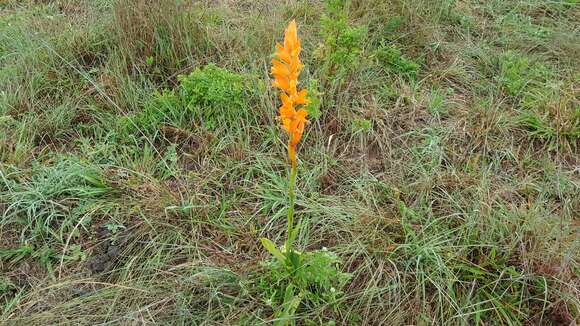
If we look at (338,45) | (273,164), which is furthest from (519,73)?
(273,164)

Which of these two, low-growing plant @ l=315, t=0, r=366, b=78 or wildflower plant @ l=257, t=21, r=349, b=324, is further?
low-growing plant @ l=315, t=0, r=366, b=78

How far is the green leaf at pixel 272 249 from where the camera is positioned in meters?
1.76

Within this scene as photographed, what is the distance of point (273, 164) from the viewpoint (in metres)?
2.46

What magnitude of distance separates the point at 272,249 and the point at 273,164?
0.74 meters

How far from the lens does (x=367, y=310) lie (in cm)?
187

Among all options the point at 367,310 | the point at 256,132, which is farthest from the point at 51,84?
the point at 367,310

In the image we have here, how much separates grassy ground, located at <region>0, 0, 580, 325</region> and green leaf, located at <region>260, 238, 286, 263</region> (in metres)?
0.17

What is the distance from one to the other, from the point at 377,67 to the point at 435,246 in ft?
4.30

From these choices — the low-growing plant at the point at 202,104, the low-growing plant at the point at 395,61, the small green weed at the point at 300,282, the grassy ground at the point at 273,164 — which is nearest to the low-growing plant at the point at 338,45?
the grassy ground at the point at 273,164

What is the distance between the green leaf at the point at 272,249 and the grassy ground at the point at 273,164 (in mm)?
170

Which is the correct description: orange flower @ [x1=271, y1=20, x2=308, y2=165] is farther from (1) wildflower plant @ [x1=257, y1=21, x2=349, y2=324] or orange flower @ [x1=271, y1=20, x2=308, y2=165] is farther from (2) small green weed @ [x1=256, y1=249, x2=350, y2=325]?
(2) small green weed @ [x1=256, y1=249, x2=350, y2=325]

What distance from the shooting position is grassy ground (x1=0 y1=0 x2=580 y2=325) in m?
1.92

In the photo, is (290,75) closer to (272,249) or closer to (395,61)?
(272,249)

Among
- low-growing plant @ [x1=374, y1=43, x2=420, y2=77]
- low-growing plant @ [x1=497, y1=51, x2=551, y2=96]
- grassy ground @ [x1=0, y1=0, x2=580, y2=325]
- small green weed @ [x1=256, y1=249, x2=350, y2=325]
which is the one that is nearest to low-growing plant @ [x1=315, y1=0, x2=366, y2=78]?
grassy ground @ [x1=0, y1=0, x2=580, y2=325]
